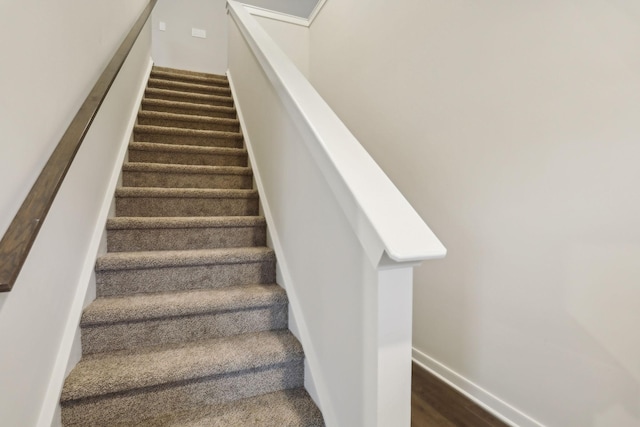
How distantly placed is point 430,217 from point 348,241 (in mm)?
1009

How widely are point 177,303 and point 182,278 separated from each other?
8.4 inches

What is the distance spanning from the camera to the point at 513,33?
1369mm

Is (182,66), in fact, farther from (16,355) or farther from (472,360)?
(472,360)

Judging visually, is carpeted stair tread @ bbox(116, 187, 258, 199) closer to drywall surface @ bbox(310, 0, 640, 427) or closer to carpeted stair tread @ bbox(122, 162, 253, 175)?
carpeted stair tread @ bbox(122, 162, 253, 175)

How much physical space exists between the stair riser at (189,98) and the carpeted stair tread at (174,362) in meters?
2.37

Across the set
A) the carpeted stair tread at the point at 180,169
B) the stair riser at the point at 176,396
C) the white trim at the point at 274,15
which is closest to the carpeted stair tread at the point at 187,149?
the carpeted stair tread at the point at 180,169

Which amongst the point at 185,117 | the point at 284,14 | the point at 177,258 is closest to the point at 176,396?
the point at 177,258

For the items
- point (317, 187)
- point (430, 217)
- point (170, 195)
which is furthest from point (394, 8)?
point (170, 195)

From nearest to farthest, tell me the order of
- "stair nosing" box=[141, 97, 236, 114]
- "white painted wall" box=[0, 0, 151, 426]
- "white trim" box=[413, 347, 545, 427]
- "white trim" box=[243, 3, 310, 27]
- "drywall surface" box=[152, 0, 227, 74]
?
"white painted wall" box=[0, 0, 151, 426]
"white trim" box=[413, 347, 545, 427]
"stair nosing" box=[141, 97, 236, 114]
"white trim" box=[243, 3, 310, 27]
"drywall surface" box=[152, 0, 227, 74]

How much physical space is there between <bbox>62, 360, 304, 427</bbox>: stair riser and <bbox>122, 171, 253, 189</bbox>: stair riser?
4.21 ft

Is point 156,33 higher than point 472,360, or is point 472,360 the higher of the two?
point 156,33

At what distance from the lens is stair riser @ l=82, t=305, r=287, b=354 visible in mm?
1238

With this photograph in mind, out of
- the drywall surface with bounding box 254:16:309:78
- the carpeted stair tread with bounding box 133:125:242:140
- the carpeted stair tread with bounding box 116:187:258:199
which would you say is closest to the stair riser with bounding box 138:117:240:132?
the carpeted stair tread with bounding box 133:125:242:140

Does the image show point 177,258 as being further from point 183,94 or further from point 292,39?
point 292,39
